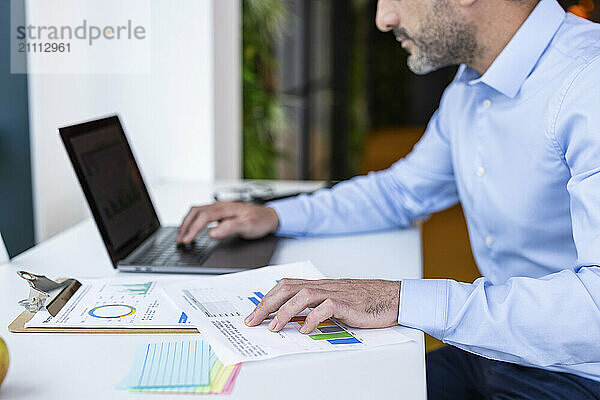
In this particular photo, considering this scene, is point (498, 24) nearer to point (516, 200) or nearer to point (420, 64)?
point (420, 64)

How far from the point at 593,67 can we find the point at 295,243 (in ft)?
2.19

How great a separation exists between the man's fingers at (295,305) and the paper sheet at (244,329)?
0.6 inches

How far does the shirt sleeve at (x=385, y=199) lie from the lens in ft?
5.35

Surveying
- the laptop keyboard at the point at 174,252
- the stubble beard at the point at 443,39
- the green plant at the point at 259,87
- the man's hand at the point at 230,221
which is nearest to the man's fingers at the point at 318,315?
the laptop keyboard at the point at 174,252

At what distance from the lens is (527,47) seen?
53.2 inches

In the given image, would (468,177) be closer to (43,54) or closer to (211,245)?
(211,245)

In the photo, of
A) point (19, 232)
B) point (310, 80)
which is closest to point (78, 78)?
point (19, 232)

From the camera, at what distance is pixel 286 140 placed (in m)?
4.14

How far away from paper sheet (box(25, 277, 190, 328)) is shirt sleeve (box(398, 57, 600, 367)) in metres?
0.34

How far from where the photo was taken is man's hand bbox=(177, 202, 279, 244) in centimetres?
152

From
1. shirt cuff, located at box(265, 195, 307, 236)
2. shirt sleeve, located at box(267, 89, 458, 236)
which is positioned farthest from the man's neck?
shirt cuff, located at box(265, 195, 307, 236)

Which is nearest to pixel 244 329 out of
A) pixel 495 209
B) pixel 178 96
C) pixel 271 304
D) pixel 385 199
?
pixel 271 304

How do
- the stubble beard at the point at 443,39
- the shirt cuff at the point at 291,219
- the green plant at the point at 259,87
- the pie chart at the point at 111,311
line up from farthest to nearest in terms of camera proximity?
the green plant at the point at 259,87, the shirt cuff at the point at 291,219, the stubble beard at the point at 443,39, the pie chart at the point at 111,311

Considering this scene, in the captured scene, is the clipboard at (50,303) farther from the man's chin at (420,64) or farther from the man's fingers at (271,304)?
the man's chin at (420,64)
